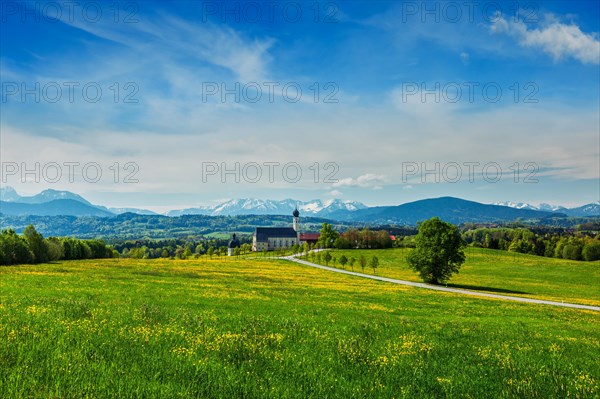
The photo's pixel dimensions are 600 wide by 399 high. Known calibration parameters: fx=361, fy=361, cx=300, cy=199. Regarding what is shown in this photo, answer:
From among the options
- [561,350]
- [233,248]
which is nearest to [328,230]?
[233,248]

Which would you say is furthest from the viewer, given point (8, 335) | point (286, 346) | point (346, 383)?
point (286, 346)

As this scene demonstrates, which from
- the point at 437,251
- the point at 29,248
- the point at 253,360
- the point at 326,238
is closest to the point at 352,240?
the point at 326,238

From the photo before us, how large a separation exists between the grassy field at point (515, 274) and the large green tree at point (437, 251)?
150 inches

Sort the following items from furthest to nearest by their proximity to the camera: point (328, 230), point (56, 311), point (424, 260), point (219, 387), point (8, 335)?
point (328, 230)
point (424, 260)
point (56, 311)
point (8, 335)
point (219, 387)

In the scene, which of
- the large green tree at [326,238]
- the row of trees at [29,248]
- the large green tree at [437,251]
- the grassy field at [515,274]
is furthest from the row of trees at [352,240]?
the row of trees at [29,248]

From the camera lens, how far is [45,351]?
31.4 ft

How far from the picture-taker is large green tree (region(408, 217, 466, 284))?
73.3m

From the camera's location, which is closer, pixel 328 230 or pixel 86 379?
pixel 86 379

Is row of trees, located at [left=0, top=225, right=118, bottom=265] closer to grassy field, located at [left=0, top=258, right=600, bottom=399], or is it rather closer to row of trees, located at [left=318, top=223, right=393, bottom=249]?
grassy field, located at [left=0, top=258, right=600, bottom=399]

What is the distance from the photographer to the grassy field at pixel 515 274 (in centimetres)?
7606

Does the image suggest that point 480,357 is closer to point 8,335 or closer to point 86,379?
point 86,379

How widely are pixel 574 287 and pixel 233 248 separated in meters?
153

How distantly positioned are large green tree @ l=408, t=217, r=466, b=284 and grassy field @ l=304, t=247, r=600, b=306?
3.82 m

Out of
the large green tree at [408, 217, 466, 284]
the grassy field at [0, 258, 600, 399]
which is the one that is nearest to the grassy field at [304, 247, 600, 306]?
the large green tree at [408, 217, 466, 284]
